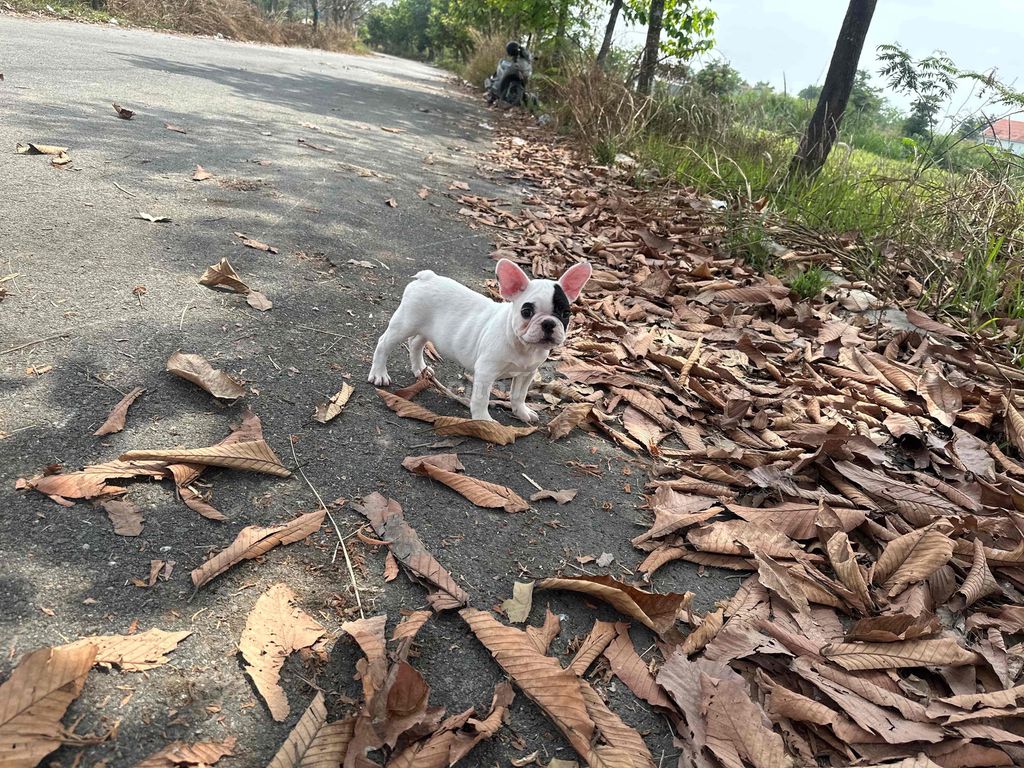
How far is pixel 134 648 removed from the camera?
64.2 inches

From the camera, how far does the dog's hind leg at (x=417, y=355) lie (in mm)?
3323

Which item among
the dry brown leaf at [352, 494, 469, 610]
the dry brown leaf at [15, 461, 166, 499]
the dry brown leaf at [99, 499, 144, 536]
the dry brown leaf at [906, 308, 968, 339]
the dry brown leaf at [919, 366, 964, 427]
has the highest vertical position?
the dry brown leaf at [906, 308, 968, 339]

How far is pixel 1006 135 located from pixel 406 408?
5697 millimetres

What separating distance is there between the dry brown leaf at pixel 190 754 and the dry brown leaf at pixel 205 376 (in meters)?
1.53

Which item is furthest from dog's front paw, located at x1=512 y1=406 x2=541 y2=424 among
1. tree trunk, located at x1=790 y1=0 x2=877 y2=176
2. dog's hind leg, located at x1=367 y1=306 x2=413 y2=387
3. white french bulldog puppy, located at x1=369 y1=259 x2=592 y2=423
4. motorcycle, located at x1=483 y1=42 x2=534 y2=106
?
motorcycle, located at x1=483 y1=42 x2=534 y2=106

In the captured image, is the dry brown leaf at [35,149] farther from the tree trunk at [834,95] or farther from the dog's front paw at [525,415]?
the tree trunk at [834,95]

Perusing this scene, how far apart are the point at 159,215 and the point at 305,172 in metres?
2.10

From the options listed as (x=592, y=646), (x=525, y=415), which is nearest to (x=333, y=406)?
(x=525, y=415)

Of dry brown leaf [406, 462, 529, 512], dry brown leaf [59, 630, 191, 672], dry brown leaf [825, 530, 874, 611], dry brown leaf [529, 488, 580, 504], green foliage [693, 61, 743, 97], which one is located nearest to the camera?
dry brown leaf [59, 630, 191, 672]

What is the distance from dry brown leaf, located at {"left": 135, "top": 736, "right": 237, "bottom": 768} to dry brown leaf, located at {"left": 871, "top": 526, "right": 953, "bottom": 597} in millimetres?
2209

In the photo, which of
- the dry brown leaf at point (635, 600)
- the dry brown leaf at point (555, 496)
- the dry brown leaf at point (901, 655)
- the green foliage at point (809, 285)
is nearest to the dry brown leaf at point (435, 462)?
the dry brown leaf at point (555, 496)

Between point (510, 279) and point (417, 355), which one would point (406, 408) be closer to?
point (417, 355)

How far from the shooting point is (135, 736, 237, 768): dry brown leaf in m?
1.39

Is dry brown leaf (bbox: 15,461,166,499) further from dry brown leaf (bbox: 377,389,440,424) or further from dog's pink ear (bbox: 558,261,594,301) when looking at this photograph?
dog's pink ear (bbox: 558,261,594,301)
